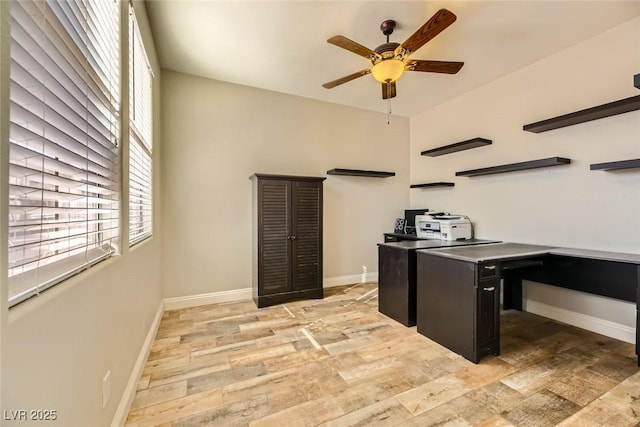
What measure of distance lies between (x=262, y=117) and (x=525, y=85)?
131 inches

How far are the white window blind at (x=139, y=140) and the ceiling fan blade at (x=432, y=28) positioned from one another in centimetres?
204

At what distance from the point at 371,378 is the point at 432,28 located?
8.41 ft

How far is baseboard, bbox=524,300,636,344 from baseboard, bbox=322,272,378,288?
82.2 inches

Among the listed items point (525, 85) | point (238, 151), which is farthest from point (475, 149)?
point (238, 151)

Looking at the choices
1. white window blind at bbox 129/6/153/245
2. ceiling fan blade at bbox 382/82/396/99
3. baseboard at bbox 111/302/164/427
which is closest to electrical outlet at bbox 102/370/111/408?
baseboard at bbox 111/302/164/427

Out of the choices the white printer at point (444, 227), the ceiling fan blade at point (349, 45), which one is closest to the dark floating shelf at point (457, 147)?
the white printer at point (444, 227)

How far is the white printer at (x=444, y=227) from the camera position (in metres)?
3.57

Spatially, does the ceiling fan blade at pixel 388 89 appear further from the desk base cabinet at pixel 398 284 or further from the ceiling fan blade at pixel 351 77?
the desk base cabinet at pixel 398 284

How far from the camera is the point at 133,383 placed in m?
1.75

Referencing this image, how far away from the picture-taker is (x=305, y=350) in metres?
2.33

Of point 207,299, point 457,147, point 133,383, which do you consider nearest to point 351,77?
point 457,147

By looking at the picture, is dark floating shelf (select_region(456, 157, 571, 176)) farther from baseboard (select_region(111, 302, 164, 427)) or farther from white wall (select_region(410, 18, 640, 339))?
baseboard (select_region(111, 302, 164, 427))

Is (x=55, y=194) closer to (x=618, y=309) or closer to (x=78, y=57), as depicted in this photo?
(x=78, y=57)

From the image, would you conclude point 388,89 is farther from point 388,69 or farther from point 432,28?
point 432,28
